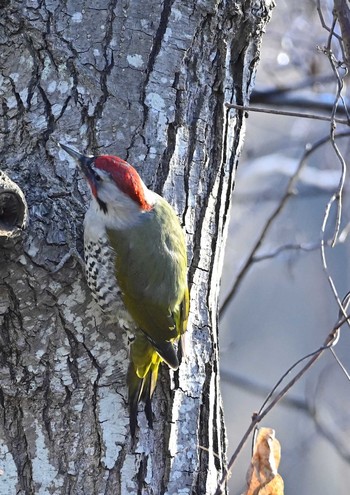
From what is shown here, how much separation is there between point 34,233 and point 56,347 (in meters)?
0.36

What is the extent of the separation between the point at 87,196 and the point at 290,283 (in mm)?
4825

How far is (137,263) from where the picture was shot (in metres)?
3.03

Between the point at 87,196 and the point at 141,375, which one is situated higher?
the point at 87,196

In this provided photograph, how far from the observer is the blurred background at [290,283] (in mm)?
6441

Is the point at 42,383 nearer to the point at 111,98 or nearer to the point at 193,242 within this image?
the point at 193,242

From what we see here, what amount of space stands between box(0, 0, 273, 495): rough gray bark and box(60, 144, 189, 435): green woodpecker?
0.15ft

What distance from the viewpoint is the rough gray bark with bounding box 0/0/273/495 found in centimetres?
268

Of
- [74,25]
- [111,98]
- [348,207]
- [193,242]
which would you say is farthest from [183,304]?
[348,207]

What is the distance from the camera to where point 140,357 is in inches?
112

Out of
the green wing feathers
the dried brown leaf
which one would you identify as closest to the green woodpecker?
the green wing feathers

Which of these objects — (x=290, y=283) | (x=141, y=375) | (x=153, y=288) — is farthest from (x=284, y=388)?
(x=290, y=283)

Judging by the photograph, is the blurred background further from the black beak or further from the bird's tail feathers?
the black beak

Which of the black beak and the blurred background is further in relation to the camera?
the blurred background

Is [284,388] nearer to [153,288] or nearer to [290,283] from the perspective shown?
[153,288]
